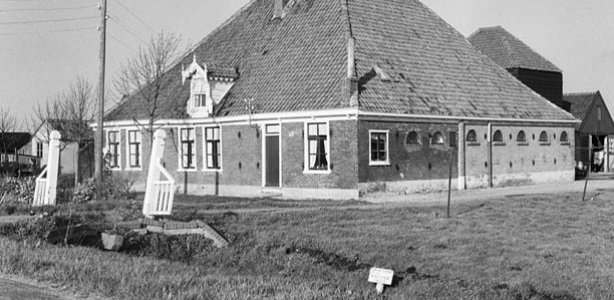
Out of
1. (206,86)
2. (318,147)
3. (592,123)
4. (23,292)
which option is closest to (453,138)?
(318,147)

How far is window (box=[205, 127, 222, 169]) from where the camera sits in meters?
31.1

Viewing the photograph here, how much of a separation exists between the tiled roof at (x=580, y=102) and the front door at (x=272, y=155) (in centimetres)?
2643

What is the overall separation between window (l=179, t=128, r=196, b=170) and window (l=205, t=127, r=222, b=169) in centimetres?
92

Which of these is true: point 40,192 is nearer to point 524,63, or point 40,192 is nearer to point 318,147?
point 318,147

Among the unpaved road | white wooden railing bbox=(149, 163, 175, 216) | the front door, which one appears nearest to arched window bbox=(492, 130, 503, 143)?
the front door

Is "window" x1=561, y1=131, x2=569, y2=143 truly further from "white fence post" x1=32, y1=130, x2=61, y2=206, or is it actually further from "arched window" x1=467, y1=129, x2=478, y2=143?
"white fence post" x1=32, y1=130, x2=61, y2=206

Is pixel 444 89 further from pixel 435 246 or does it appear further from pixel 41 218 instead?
pixel 41 218

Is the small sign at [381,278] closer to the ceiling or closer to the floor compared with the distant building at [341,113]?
closer to the floor

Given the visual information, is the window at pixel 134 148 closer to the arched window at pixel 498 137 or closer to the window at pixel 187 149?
the window at pixel 187 149

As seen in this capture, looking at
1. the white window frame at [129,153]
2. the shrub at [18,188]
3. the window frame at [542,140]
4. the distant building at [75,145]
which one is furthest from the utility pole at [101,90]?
the window frame at [542,140]

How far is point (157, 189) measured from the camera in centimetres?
1681

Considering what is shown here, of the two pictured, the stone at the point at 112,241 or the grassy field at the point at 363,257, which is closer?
the grassy field at the point at 363,257

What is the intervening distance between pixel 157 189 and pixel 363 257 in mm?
4781

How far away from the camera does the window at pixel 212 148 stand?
3109 cm
